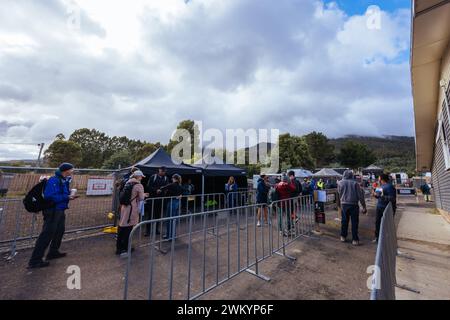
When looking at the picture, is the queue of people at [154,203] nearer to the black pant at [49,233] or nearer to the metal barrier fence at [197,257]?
the black pant at [49,233]

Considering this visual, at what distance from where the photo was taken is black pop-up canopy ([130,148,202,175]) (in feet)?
23.1

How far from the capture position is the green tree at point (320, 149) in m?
55.5

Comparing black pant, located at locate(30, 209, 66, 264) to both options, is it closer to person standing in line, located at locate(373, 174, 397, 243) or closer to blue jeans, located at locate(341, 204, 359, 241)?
Answer: blue jeans, located at locate(341, 204, 359, 241)

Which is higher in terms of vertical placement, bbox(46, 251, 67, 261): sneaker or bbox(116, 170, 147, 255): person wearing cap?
bbox(116, 170, 147, 255): person wearing cap

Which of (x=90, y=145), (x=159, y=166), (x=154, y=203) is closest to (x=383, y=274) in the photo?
(x=154, y=203)

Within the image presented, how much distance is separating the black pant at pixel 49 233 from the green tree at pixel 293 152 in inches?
1324

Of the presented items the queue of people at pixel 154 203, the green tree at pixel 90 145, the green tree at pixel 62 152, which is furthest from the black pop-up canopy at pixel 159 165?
the green tree at pixel 90 145

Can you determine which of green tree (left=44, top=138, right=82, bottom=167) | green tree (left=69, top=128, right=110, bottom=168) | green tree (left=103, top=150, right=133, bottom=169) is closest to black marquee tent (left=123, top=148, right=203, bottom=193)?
green tree (left=103, top=150, right=133, bottom=169)

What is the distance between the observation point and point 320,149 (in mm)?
55375

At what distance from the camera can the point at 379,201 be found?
17.7 ft

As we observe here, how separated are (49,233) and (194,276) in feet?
9.39

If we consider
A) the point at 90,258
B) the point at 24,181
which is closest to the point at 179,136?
the point at 24,181

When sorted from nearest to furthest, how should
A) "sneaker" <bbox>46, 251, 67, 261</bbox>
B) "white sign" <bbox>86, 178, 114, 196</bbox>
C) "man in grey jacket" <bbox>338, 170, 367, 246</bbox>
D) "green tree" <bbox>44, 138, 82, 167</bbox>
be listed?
"sneaker" <bbox>46, 251, 67, 261</bbox> < "man in grey jacket" <bbox>338, 170, 367, 246</bbox> < "white sign" <bbox>86, 178, 114, 196</bbox> < "green tree" <bbox>44, 138, 82, 167</bbox>

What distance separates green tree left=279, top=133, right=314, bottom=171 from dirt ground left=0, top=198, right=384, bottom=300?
3177cm
